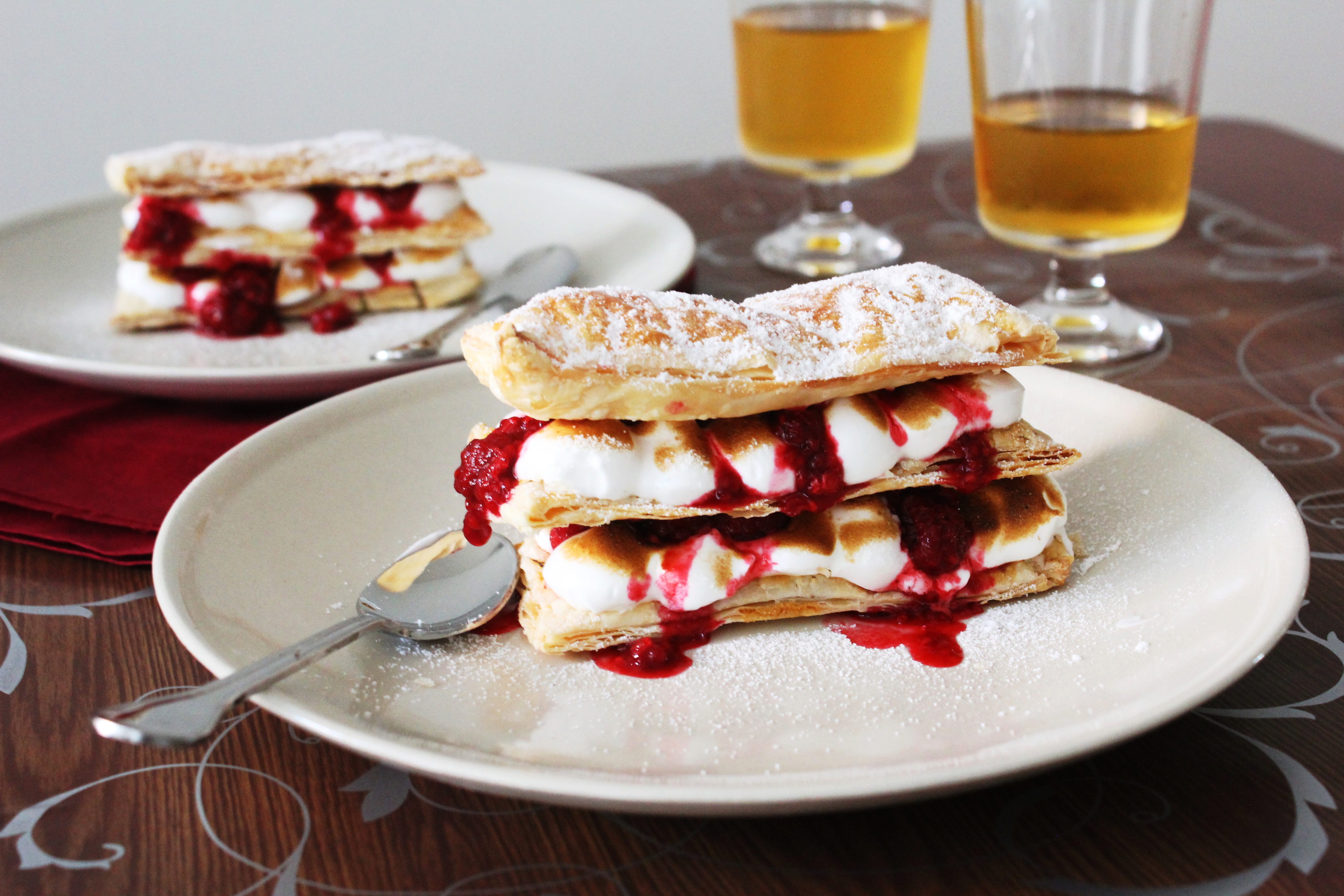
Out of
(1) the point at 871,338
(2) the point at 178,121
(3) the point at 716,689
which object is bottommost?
(2) the point at 178,121

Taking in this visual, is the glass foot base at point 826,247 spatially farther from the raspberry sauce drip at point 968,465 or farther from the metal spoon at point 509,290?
the raspberry sauce drip at point 968,465

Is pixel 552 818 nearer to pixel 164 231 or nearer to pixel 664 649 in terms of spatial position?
pixel 664 649

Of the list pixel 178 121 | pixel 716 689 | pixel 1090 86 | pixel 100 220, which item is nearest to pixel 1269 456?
pixel 1090 86

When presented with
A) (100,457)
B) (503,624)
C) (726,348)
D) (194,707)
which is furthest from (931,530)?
(100,457)

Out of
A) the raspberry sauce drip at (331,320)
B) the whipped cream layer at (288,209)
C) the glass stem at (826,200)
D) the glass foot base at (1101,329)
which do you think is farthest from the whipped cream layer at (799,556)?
the glass stem at (826,200)

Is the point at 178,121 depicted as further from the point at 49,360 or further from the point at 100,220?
the point at 49,360
